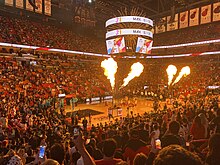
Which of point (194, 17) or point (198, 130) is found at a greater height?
point (194, 17)

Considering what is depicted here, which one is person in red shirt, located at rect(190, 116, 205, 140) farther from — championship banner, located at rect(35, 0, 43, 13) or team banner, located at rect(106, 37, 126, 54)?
championship banner, located at rect(35, 0, 43, 13)

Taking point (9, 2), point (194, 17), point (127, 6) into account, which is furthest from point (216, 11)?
point (9, 2)

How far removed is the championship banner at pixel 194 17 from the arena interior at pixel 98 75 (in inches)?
7.7

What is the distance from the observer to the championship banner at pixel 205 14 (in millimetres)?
40844

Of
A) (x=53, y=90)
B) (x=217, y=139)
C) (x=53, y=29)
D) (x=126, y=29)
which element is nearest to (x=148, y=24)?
(x=126, y=29)

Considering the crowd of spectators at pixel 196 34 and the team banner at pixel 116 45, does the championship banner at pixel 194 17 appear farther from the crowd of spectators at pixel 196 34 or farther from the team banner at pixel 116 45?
the team banner at pixel 116 45

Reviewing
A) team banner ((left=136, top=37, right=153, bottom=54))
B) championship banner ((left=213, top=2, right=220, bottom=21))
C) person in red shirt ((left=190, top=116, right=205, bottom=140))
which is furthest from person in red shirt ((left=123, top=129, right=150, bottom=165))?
championship banner ((left=213, top=2, right=220, bottom=21))

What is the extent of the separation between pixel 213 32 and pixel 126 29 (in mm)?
30919

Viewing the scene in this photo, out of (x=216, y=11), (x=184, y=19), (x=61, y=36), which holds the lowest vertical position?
(x=61, y=36)

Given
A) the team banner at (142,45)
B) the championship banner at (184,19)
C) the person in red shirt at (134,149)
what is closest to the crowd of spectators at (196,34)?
the championship banner at (184,19)

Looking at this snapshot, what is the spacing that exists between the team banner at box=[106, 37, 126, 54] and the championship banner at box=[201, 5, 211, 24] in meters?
30.0

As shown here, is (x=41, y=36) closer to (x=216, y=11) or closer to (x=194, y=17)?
(x=194, y=17)

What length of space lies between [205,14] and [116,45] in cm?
3064

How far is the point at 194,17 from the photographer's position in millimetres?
→ 43469
